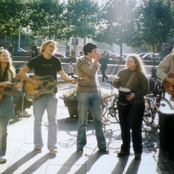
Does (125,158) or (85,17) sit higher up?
(85,17)

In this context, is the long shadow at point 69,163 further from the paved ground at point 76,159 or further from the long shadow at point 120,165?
the long shadow at point 120,165

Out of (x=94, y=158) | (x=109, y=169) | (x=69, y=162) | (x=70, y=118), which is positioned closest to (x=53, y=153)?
(x=69, y=162)

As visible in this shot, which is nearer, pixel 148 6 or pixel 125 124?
pixel 125 124

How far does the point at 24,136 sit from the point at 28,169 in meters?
1.65

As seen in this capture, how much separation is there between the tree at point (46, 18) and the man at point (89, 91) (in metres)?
28.0

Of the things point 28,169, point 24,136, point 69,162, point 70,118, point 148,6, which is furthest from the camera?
point 148,6

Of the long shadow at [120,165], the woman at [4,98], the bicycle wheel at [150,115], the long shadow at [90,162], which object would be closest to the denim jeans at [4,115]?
the woman at [4,98]

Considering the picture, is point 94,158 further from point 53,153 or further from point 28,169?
point 28,169

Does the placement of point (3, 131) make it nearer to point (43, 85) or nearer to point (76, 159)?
point (43, 85)

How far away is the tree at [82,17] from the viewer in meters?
34.3

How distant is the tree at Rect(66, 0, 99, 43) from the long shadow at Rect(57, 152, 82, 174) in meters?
30.5

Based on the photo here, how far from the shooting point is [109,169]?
13.5 ft

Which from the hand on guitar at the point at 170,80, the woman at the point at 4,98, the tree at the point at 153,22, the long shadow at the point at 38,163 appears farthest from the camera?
the tree at the point at 153,22

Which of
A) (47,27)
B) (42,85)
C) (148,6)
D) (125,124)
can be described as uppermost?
(148,6)
